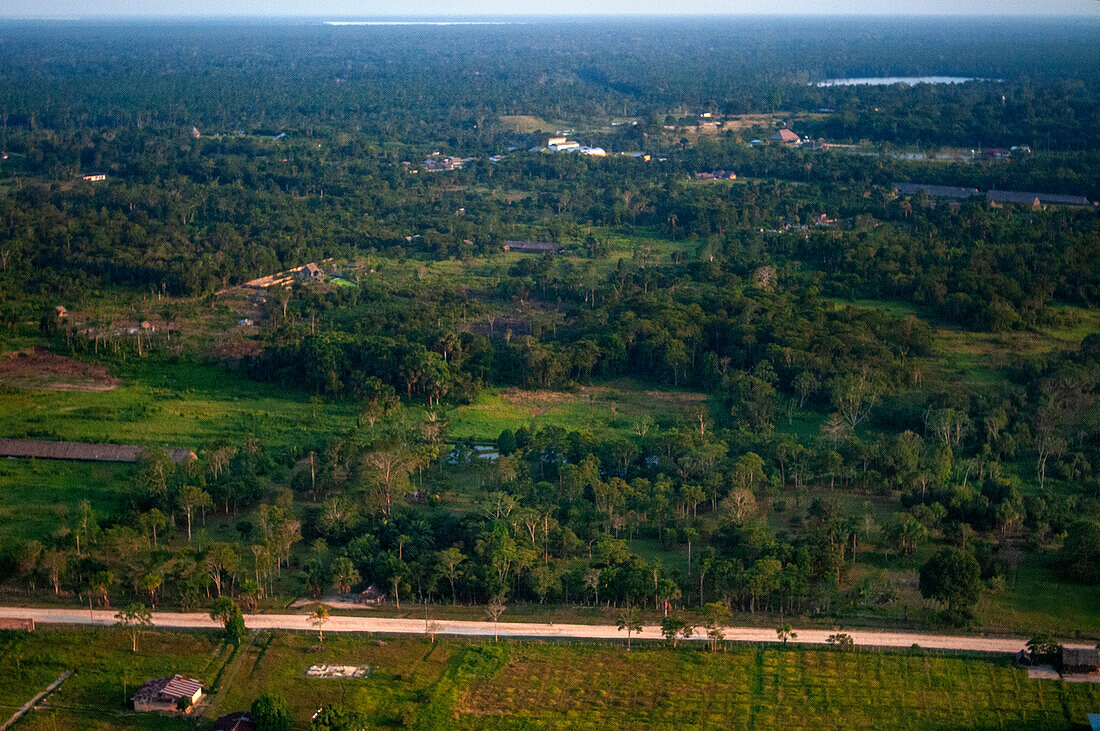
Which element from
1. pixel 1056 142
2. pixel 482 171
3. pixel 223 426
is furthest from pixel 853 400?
pixel 1056 142

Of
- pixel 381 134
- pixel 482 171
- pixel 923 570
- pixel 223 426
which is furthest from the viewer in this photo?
pixel 381 134

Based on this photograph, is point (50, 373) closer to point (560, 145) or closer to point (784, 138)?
point (560, 145)

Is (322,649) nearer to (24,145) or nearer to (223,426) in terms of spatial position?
(223,426)

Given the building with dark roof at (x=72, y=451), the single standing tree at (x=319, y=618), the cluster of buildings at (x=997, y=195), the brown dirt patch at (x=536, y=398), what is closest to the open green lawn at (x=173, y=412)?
the building with dark roof at (x=72, y=451)

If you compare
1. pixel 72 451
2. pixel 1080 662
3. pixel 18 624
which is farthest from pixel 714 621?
pixel 72 451

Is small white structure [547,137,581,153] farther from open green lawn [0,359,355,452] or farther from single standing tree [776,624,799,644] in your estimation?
single standing tree [776,624,799,644]

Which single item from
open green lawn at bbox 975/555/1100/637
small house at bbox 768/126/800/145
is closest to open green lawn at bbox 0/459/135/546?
open green lawn at bbox 975/555/1100/637
